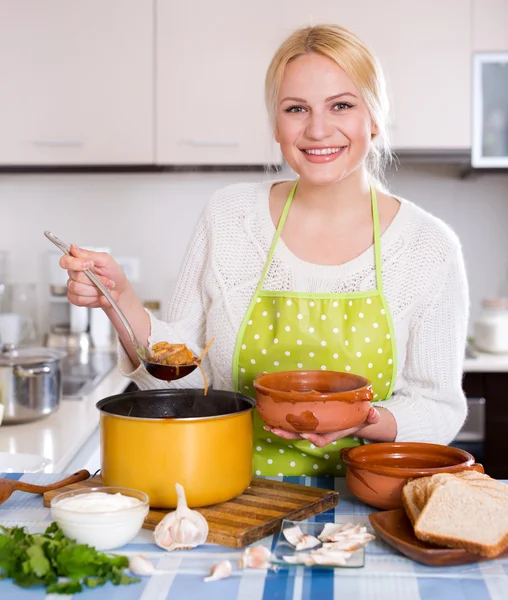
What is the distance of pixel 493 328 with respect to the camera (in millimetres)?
2910

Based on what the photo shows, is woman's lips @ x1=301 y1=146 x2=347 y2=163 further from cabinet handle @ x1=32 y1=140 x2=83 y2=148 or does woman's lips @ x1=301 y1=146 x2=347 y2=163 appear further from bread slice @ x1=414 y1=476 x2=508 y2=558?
cabinet handle @ x1=32 y1=140 x2=83 y2=148

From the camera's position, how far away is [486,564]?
923mm

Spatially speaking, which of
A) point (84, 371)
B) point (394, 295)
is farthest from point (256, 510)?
point (84, 371)

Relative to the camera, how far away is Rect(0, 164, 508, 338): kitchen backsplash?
3.26 m

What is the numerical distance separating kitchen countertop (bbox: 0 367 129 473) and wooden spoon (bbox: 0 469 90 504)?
37 centimetres

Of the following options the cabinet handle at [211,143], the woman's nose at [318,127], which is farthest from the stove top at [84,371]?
the woman's nose at [318,127]

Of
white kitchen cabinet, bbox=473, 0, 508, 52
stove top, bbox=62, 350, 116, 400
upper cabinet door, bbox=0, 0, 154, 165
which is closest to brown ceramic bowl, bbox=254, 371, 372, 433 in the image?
stove top, bbox=62, 350, 116, 400

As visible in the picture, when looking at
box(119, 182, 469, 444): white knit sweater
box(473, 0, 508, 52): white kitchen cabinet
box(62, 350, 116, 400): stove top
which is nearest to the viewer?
box(119, 182, 469, 444): white knit sweater

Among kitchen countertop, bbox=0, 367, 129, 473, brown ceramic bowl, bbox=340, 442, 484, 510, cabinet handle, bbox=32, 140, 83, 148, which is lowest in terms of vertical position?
kitchen countertop, bbox=0, 367, 129, 473

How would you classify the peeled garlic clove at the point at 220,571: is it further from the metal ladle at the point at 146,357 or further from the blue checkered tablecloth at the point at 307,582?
the metal ladle at the point at 146,357

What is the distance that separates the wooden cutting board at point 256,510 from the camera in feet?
3.25

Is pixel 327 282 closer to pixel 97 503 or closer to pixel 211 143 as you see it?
pixel 97 503

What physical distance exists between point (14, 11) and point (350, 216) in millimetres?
1905

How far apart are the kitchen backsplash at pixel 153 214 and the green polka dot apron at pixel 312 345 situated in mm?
1794
